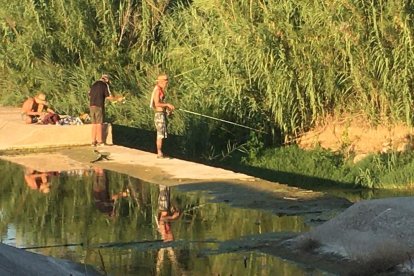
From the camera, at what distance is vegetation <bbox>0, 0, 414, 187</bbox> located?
16734 millimetres

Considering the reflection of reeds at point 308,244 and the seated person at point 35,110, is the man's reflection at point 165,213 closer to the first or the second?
the reflection of reeds at point 308,244

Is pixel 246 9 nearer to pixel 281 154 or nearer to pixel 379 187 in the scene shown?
pixel 281 154

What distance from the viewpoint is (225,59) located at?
1825 cm

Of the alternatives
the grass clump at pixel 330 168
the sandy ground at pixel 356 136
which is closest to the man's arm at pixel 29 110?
the grass clump at pixel 330 168

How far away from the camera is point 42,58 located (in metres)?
23.8

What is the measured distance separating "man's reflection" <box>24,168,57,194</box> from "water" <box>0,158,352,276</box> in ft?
0.09

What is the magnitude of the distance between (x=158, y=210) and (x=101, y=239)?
5.00ft

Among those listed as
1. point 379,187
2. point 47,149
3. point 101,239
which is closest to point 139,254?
point 101,239

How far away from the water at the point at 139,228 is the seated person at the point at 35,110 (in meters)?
5.84

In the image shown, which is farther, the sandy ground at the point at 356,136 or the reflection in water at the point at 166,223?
the sandy ground at the point at 356,136

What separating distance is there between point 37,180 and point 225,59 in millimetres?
5650

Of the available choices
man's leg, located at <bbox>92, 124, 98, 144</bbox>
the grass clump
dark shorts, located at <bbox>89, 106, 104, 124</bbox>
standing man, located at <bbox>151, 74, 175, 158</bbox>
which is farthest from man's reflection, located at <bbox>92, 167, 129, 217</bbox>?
the grass clump

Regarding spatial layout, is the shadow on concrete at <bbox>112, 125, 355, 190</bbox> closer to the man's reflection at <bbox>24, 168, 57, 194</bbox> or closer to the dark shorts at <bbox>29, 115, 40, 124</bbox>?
the dark shorts at <bbox>29, 115, 40, 124</bbox>

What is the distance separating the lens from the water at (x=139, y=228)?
8867 mm
